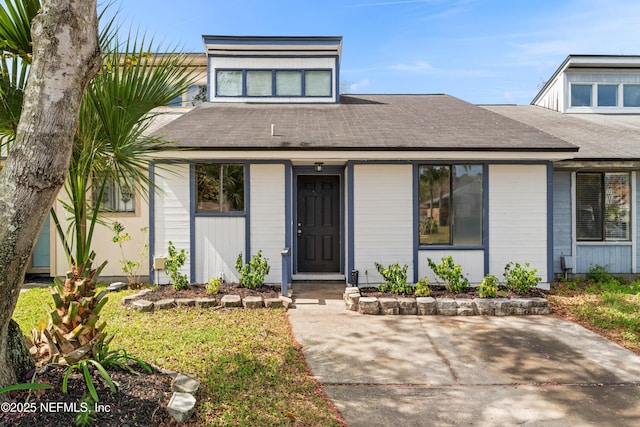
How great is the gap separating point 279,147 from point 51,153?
5.12m

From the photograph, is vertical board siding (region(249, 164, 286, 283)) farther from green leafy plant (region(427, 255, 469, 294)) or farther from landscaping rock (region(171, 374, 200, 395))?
landscaping rock (region(171, 374, 200, 395))

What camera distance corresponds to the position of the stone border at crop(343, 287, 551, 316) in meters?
6.43

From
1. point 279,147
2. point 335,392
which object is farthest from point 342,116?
point 335,392

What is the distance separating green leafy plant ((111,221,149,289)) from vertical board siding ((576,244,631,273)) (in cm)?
1056

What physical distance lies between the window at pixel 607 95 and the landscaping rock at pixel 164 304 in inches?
581

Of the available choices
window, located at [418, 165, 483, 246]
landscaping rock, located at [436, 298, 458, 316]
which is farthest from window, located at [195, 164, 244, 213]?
landscaping rock, located at [436, 298, 458, 316]

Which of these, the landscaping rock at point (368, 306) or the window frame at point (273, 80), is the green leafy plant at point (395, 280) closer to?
the landscaping rock at point (368, 306)

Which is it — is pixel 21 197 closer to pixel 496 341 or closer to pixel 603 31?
pixel 496 341

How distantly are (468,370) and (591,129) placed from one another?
9841mm

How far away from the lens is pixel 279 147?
740cm

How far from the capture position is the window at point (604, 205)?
9062 mm

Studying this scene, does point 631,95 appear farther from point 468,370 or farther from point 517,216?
point 468,370

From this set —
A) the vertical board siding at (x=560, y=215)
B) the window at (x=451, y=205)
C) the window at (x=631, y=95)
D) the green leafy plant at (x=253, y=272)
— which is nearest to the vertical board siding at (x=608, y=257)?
the vertical board siding at (x=560, y=215)

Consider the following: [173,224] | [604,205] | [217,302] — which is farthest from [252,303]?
[604,205]
